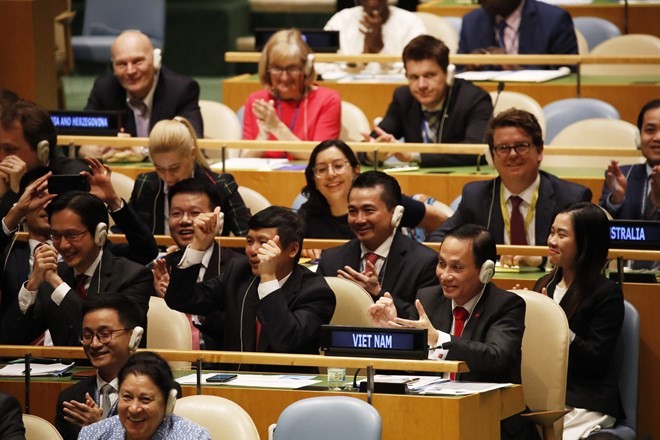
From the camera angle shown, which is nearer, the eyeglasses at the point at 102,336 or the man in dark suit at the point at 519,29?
the eyeglasses at the point at 102,336

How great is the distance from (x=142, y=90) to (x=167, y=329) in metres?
2.53

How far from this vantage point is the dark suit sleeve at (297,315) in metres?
5.14

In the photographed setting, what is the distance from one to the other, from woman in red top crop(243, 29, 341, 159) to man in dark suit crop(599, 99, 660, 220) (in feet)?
5.88

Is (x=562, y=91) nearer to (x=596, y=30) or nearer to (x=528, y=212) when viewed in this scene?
(x=596, y=30)

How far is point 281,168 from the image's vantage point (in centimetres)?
747

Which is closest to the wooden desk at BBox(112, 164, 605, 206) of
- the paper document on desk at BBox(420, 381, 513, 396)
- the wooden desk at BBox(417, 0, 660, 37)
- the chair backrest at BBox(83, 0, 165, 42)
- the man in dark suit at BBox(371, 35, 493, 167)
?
the man in dark suit at BBox(371, 35, 493, 167)

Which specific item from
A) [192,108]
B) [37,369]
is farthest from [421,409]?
[192,108]

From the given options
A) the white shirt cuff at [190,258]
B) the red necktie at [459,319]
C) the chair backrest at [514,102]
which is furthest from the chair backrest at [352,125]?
the red necktie at [459,319]

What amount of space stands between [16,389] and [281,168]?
264 cm

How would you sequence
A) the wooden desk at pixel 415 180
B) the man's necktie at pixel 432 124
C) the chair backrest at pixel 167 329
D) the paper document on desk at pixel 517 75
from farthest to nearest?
the paper document on desk at pixel 517 75 → the man's necktie at pixel 432 124 → the wooden desk at pixel 415 180 → the chair backrest at pixel 167 329

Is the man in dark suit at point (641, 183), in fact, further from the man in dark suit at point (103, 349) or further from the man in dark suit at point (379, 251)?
the man in dark suit at point (103, 349)

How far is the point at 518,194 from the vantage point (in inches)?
239

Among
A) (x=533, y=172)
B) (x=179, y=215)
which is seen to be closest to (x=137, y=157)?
(x=179, y=215)

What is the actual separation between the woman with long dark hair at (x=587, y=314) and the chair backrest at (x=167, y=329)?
1.36m
